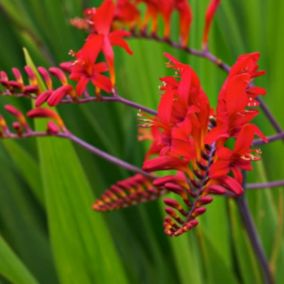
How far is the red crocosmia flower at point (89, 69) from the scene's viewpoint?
0.67m

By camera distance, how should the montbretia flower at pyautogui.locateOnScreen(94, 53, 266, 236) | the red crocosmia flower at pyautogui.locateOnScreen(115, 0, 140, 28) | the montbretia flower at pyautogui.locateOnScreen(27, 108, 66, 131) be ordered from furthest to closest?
the red crocosmia flower at pyautogui.locateOnScreen(115, 0, 140, 28) → the montbretia flower at pyautogui.locateOnScreen(27, 108, 66, 131) → the montbretia flower at pyautogui.locateOnScreen(94, 53, 266, 236)

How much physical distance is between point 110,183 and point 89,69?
0.41 metres

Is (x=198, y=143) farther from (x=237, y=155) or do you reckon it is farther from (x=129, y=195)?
(x=129, y=195)

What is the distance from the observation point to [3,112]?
1089 millimetres

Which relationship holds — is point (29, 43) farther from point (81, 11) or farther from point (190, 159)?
point (190, 159)

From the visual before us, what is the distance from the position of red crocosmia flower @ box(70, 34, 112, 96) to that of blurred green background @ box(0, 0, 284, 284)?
0.45 feet

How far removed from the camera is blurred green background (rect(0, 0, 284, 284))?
30.4 inches

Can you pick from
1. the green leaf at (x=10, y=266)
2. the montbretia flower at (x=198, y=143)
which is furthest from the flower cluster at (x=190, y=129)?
the green leaf at (x=10, y=266)

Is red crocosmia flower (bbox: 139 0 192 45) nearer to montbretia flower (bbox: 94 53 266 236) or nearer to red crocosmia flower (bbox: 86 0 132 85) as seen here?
red crocosmia flower (bbox: 86 0 132 85)

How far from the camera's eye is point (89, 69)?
2.21 feet

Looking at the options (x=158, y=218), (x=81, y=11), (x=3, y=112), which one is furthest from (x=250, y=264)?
(x=81, y=11)

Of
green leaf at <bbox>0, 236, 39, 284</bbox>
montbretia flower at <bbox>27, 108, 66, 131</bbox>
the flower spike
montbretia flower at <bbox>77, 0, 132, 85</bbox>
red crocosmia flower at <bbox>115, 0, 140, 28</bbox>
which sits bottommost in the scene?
green leaf at <bbox>0, 236, 39, 284</bbox>

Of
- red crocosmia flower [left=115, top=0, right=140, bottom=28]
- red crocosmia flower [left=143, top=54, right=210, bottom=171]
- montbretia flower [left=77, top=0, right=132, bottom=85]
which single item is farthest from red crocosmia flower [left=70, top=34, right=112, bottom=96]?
red crocosmia flower [left=115, top=0, right=140, bottom=28]

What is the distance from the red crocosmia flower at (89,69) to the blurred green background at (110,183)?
136 millimetres
